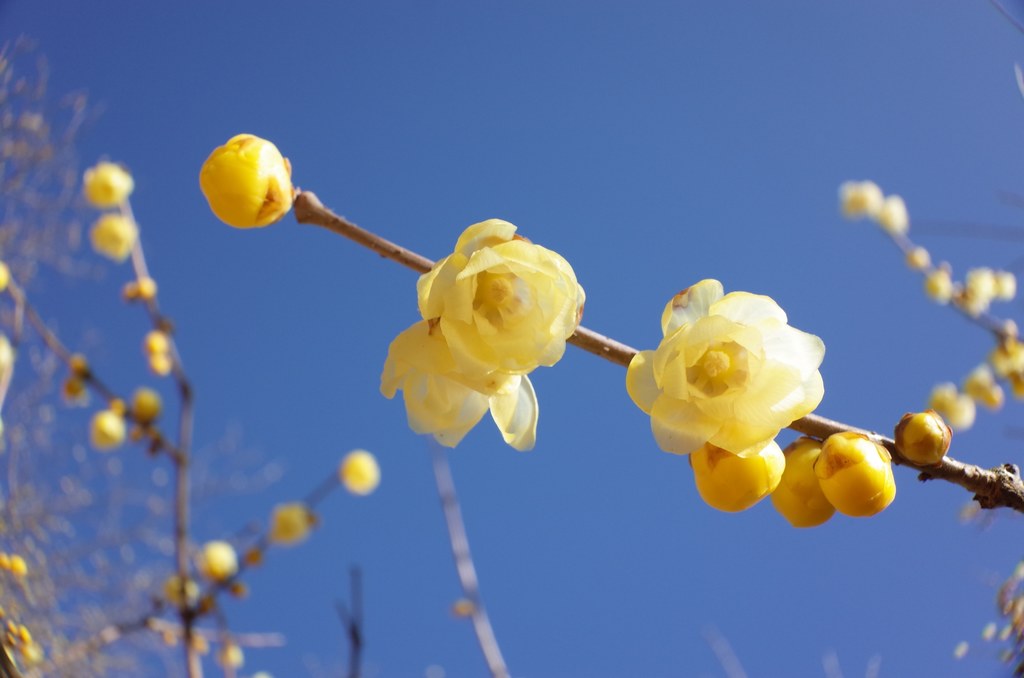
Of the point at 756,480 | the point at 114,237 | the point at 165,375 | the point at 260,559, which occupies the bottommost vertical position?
the point at 756,480

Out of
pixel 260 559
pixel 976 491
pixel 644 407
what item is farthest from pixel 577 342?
pixel 260 559

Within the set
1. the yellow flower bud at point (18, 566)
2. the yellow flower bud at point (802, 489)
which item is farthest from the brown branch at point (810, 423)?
the yellow flower bud at point (18, 566)

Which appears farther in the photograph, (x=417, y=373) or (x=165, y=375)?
(x=165, y=375)

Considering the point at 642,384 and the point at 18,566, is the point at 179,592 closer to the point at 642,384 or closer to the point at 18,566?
the point at 18,566

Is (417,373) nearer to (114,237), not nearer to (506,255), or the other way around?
(506,255)

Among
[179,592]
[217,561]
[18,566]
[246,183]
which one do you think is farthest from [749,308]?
[217,561]

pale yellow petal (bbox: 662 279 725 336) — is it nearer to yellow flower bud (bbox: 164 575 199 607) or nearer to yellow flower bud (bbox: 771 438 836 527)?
yellow flower bud (bbox: 771 438 836 527)
